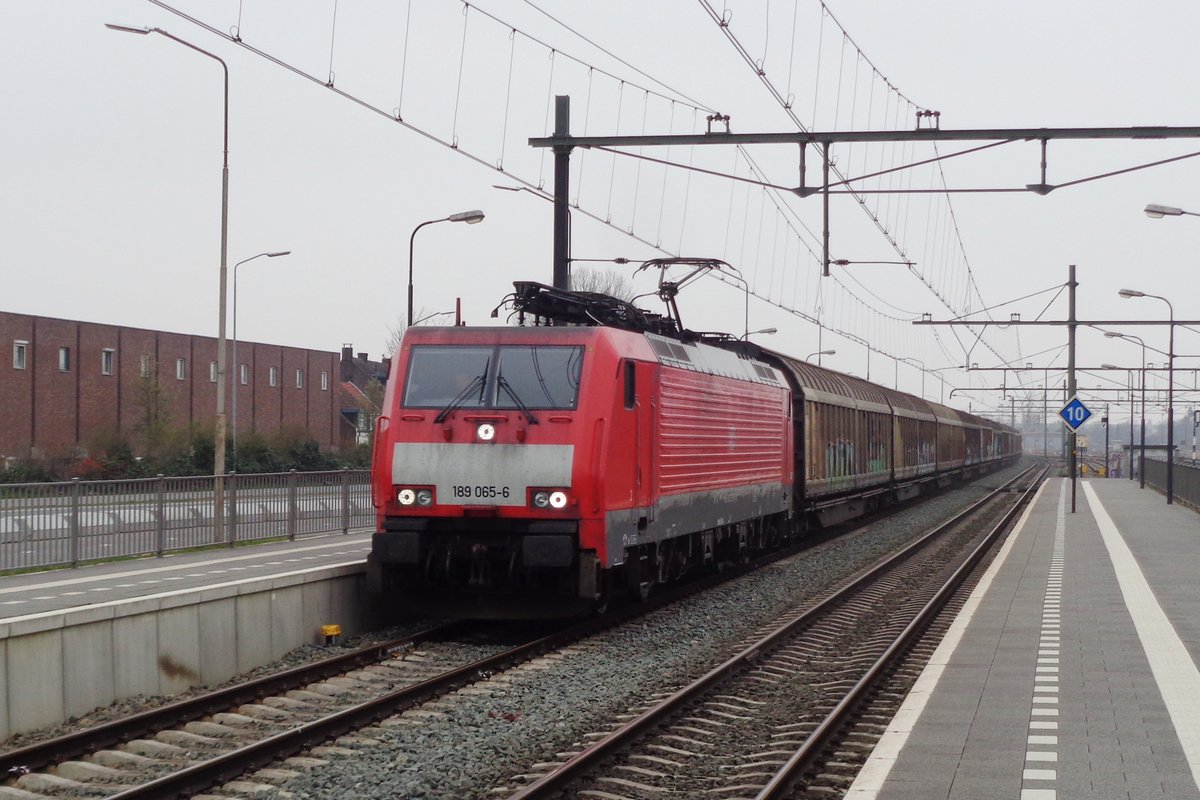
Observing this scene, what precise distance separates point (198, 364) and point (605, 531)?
2038 inches

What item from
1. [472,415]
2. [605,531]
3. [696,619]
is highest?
[472,415]

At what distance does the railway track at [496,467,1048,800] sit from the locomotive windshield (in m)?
3.14

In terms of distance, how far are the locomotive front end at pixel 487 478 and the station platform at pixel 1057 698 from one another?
146 inches

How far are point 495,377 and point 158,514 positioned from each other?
7.46 metres

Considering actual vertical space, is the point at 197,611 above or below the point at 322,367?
below

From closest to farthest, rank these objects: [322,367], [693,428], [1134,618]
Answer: [1134,618] < [693,428] < [322,367]

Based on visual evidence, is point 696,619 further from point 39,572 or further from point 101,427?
point 101,427

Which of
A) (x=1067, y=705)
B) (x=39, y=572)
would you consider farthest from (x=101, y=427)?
(x=1067, y=705)

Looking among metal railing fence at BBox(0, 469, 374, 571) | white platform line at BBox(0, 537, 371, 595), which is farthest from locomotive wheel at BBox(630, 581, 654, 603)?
metal railing fence at BBox(0, 469, 374, 571)

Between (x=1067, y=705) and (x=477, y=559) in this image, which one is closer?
(x=1067, y=705)

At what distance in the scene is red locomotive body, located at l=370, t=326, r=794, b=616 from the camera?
13594mm

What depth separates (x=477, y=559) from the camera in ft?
44.9

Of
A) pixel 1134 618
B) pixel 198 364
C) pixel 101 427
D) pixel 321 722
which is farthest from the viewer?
pixel 198 364

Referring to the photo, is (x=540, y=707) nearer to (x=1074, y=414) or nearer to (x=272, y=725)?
(x=272, y=725)
